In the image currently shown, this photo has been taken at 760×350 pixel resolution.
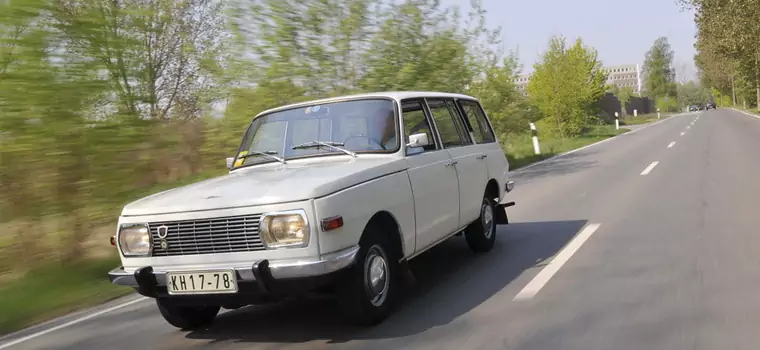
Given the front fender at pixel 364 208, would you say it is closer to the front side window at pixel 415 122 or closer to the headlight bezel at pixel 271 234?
the headlight bezel at pixel 271 234

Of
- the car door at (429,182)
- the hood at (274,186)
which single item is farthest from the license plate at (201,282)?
the car door at (429,182)

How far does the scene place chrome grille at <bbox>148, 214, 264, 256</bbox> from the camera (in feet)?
13.6

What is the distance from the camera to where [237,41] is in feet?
39.0

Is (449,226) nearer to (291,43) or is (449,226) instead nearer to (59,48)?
(59,48)

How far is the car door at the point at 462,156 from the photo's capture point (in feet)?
20.0

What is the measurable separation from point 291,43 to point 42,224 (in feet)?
19.6

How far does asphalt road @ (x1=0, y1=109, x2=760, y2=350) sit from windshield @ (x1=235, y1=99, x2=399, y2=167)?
4.11 ft

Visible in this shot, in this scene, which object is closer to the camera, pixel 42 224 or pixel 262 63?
pixel 42 224

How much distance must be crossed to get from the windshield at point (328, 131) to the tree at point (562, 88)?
28058 millimetres

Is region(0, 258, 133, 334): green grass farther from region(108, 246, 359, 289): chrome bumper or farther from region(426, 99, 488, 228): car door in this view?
region(426, 99, 488, 228): car door

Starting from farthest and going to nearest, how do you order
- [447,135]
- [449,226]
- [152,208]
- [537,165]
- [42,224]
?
[537,165]
[42,224]
[447,135]
[449,226]
[152,208]

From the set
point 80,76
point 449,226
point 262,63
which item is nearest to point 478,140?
point 449,226

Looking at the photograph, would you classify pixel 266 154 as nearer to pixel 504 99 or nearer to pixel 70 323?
pixel 70 323

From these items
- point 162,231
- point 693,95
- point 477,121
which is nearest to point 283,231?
point 162,231
